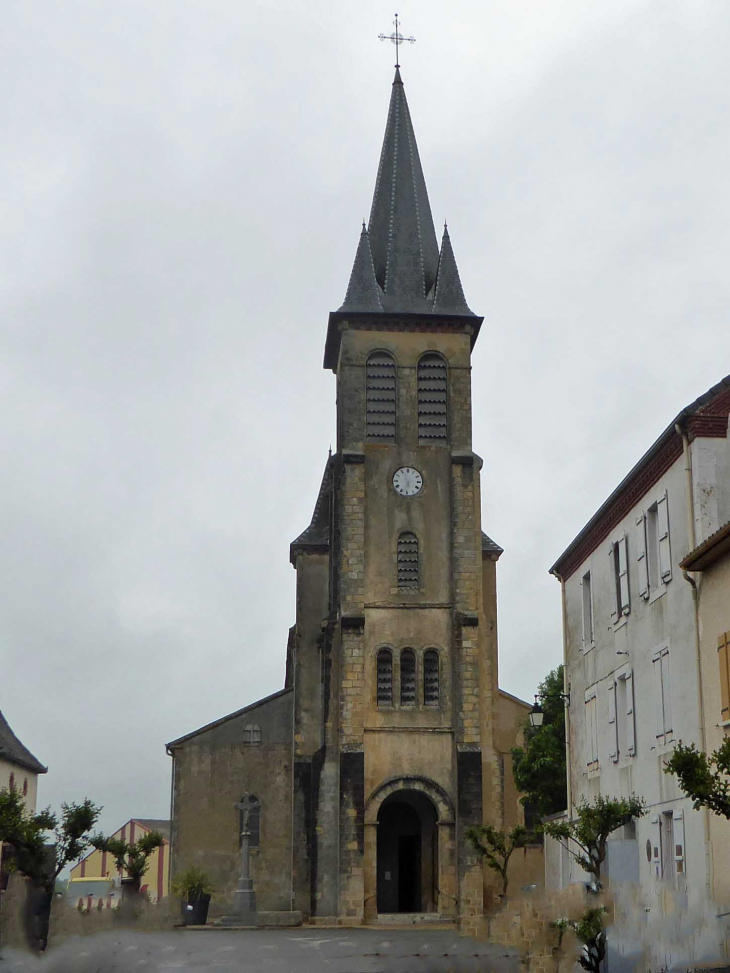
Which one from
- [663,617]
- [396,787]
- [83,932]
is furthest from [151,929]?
[663,617]

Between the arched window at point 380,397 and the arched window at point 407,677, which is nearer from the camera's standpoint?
the arched window at point 407,677

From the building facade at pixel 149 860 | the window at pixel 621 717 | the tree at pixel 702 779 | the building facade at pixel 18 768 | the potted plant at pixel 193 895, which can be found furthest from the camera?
the building facade at pixel 149 860

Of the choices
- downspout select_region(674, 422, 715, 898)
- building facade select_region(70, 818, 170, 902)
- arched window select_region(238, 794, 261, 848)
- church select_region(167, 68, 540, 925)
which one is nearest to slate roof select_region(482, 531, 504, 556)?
church select_region(167, 68, 540, 925)

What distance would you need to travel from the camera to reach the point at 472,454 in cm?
3950

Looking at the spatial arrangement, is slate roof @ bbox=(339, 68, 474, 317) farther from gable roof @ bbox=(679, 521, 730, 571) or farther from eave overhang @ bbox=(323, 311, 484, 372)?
gable roof @ bbox=(679, 521, 730, 571)

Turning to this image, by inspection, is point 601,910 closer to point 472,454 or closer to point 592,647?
point 592,647

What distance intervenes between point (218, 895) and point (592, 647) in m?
18.8

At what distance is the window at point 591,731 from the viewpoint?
86.7ft

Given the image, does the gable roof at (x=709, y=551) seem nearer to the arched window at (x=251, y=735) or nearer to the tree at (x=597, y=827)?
the tree at (x=597, y=827)

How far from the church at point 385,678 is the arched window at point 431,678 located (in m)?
0.06

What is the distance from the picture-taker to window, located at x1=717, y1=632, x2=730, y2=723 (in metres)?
18.1

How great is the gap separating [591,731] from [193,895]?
1497 cm

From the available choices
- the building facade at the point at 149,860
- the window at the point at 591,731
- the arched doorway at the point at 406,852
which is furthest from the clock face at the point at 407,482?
the building facade at the point at 149,860

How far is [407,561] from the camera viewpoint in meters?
38.5
